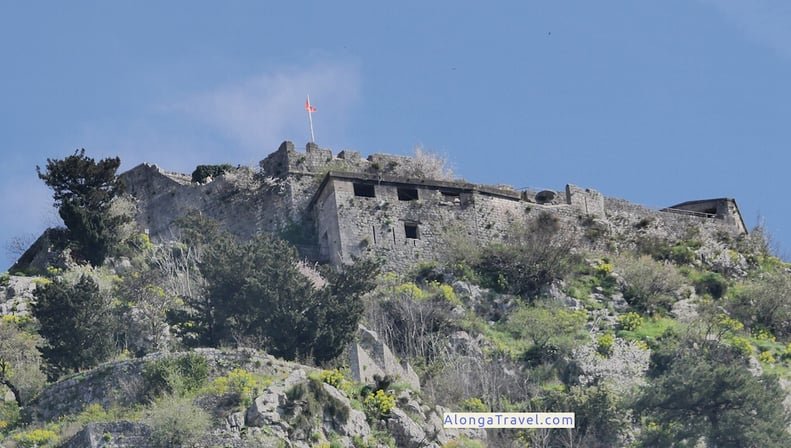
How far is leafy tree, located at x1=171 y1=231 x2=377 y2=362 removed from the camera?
50.6 meters

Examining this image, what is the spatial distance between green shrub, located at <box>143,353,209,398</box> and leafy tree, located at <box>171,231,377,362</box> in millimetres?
4138

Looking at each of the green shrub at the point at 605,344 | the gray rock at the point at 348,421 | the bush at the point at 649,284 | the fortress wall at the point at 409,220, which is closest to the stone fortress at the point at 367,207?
the fortress wall at the point at 409,220

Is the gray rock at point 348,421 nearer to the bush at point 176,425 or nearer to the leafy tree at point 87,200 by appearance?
the bush at point 176,425

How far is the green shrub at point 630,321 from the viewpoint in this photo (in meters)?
60.1

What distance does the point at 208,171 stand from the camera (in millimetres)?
70688

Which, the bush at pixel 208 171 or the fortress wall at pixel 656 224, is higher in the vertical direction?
the bush at pixel 208 171

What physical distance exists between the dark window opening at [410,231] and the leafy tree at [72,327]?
45.9 feet

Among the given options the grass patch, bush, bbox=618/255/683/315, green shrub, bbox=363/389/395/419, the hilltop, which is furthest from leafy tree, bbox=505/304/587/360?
green shrub, bbox=363/389/395/419

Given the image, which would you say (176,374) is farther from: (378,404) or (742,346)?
(742,346)

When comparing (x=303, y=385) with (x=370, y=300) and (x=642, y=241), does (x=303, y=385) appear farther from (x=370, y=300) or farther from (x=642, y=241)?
(x=642, y=241)

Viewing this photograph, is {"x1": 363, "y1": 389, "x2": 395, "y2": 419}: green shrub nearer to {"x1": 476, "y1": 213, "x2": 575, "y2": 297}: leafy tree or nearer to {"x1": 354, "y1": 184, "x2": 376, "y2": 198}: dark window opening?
{"x1": 476, "y1": 213, "x2": 575, "y2": 297}: leafy tree

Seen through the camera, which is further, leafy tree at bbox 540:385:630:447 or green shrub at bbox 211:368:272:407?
leafy tree at bbox 540:385:630:447

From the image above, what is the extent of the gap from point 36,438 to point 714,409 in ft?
54.1

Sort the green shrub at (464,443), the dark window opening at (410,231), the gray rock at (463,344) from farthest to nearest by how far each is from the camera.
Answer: the dark window opening at (410,231) → the gray rock at (463,344) → the green shrub at (464,443)
